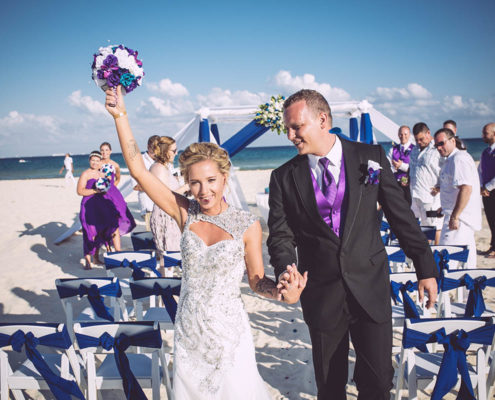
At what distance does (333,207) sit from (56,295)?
17.8ft

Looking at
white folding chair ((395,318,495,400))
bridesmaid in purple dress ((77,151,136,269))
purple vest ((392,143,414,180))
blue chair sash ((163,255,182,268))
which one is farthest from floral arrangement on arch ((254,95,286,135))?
white folding chair ((395,318,495,400))

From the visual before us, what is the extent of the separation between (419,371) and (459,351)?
605 millimetres

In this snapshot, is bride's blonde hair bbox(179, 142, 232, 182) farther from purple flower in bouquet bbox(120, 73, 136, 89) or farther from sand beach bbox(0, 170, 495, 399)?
sand beach bbox(0, 170, 495, 399)

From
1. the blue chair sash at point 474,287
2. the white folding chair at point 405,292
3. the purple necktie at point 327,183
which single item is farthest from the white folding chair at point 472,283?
the purple necktie at point 327,183

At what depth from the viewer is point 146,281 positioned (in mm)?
3057

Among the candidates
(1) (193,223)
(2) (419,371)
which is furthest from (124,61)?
(2) (419,371)

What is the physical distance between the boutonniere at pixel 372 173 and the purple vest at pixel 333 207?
150 millimetres

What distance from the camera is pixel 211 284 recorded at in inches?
78.8

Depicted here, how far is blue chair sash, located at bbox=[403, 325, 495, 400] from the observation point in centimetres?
208

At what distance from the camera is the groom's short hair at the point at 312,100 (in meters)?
2.04

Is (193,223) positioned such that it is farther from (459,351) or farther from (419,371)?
(419,371)

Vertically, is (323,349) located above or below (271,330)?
above

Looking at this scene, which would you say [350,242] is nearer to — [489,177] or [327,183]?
[327,183]

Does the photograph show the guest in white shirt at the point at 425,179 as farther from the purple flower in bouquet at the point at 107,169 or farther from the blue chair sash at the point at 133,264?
the purple flower in bouquet at the point at 107,169
